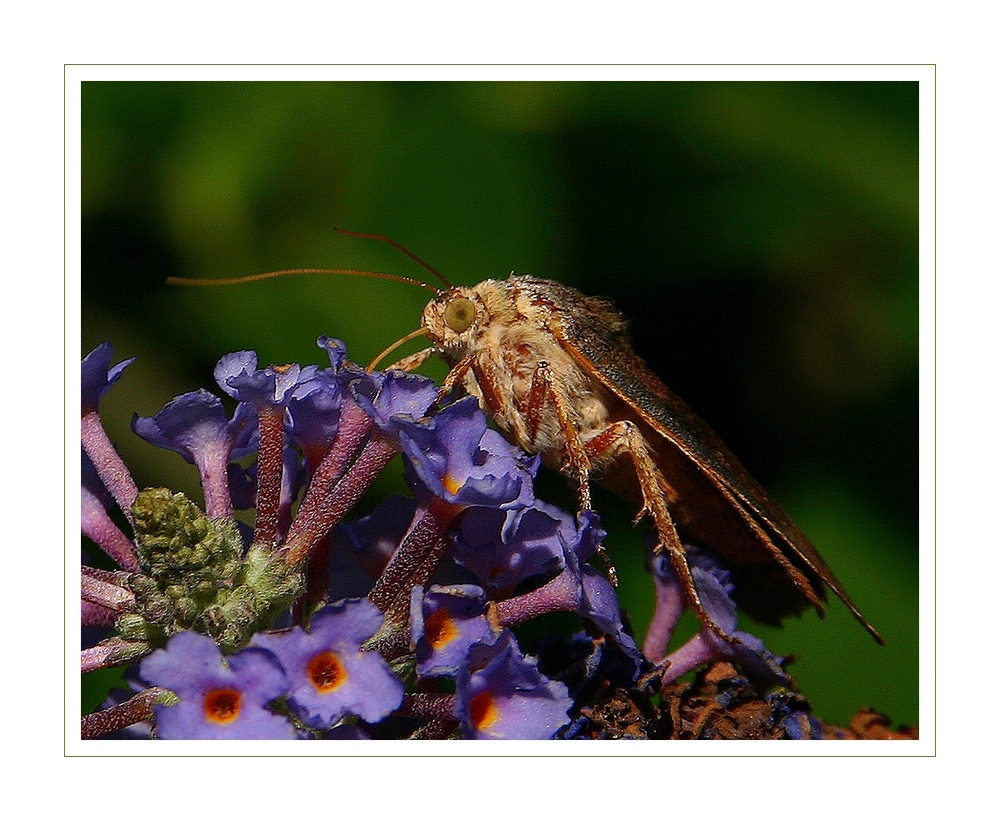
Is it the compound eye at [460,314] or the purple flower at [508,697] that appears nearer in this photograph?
the purple flower at [508,697]

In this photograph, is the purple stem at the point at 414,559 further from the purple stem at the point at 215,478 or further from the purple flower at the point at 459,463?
the purple stem at the point at 215,478

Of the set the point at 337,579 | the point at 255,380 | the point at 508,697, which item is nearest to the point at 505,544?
the point at 508,697

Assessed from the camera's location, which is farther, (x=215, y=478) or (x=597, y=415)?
(x=597, y=415)

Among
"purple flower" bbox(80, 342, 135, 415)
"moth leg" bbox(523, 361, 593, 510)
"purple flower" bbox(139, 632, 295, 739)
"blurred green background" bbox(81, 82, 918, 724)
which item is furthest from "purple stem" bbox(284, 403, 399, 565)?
"blurred green background" bbox(81, 82, 918, 724)

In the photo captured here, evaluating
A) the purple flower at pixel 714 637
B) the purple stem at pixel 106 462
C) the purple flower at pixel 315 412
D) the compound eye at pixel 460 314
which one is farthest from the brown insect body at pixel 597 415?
the purple stem at pixel 106 462

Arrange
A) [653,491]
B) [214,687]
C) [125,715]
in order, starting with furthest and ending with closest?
[653,491], [125,715], [214,687]

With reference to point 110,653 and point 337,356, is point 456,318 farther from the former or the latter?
point 110,653

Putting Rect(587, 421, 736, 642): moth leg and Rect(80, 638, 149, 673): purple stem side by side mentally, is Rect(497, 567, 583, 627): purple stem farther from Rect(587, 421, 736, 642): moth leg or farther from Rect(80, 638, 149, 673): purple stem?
Rect(80, 638, 149, 673): purple stem
